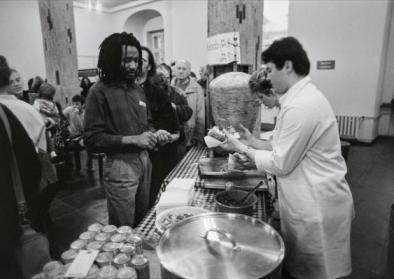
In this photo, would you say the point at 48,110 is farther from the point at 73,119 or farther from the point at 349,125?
the point at 349,125

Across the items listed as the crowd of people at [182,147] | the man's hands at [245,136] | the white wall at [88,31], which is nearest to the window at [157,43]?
the white wall at [88,31]

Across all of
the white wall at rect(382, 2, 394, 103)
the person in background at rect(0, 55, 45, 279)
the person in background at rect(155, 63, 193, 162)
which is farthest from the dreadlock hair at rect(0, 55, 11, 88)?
the white wall at rect(382, 2, 394, 103)

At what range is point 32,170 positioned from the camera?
5.78ft

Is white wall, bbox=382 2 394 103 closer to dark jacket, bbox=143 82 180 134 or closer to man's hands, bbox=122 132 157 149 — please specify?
dark jacket, bbox=143 82 180 134

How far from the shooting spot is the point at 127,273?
0.96 meters

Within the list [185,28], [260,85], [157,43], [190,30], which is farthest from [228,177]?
[157,43]

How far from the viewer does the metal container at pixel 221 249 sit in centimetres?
87

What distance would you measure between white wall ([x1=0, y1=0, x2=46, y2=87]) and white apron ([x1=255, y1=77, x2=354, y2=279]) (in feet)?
33.2

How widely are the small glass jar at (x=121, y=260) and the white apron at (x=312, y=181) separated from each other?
745 mm

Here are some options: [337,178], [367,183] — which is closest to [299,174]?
[337,178]

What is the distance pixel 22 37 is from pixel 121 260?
10.7 metres

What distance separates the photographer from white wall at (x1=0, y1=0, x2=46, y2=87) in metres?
9.22

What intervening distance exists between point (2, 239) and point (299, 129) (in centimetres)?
150

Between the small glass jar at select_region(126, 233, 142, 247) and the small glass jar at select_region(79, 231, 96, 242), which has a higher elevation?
the small glass jar at select_region(126, 233, 142, 247)
